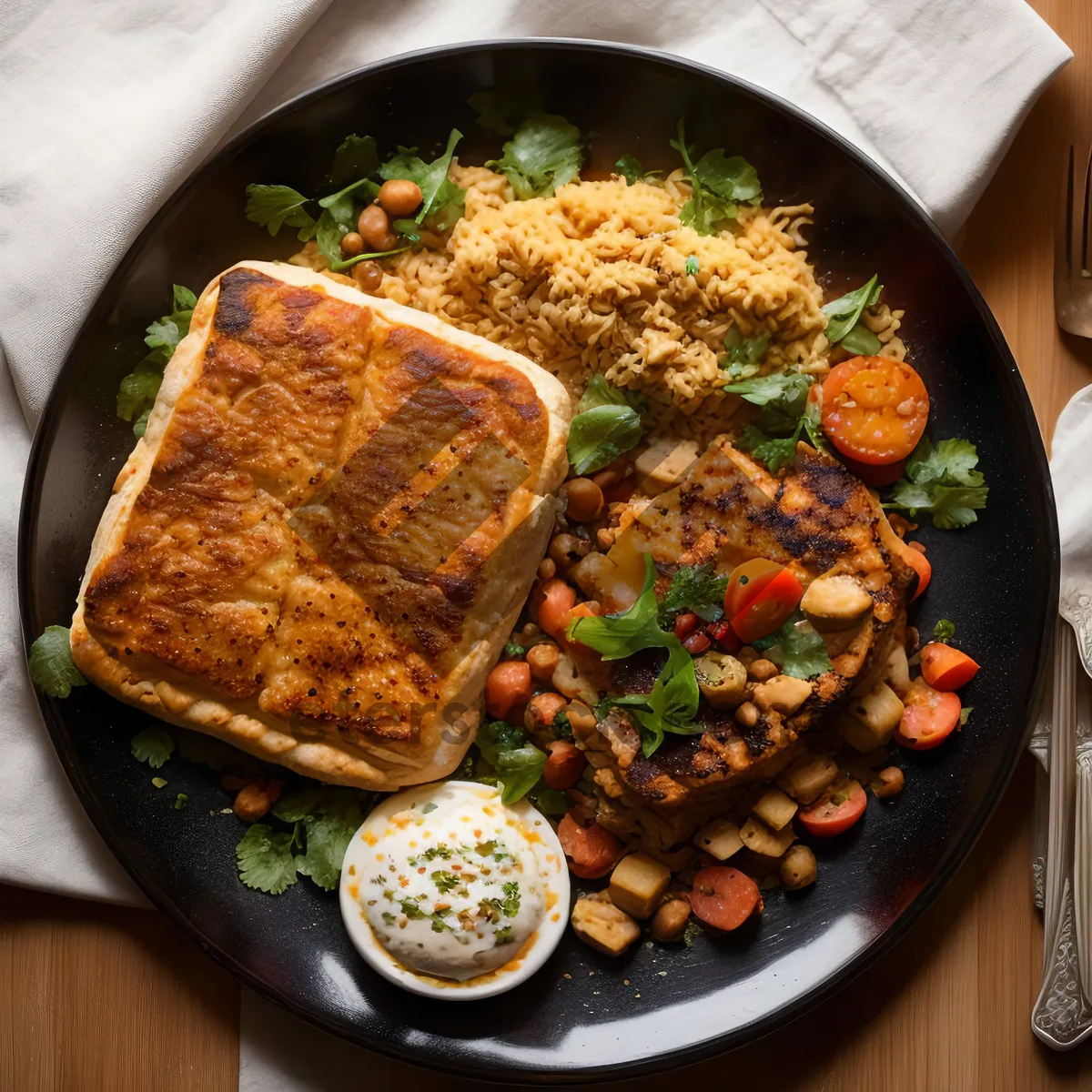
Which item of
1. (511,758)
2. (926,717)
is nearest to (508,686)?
(511,758)

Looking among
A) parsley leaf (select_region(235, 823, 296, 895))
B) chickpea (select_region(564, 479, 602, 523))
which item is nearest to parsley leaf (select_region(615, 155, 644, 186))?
chickpea (select_region(564, 479, 602, 523))

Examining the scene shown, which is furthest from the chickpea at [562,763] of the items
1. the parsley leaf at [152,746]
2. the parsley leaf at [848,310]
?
the parsley leaf at [848,310]

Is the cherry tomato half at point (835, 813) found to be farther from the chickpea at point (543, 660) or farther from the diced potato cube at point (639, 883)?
the chickpea at point (543, 660)

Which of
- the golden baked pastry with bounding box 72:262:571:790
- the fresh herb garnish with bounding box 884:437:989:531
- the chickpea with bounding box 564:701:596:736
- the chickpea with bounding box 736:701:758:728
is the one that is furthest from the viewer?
the fresh herb garnish with bounding box 884:437:989:531

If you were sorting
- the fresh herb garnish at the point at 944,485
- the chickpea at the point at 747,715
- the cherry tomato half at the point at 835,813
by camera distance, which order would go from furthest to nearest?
the fresh herb garnish at the point at 944,485, the cherry tomato half at the point at 835,813, the chickpea at the point at 747,715

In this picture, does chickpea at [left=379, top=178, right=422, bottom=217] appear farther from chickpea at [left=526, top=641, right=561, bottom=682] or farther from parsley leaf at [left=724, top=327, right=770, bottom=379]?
chickpea at [left=526, top=641, right=561, bottom=682]
